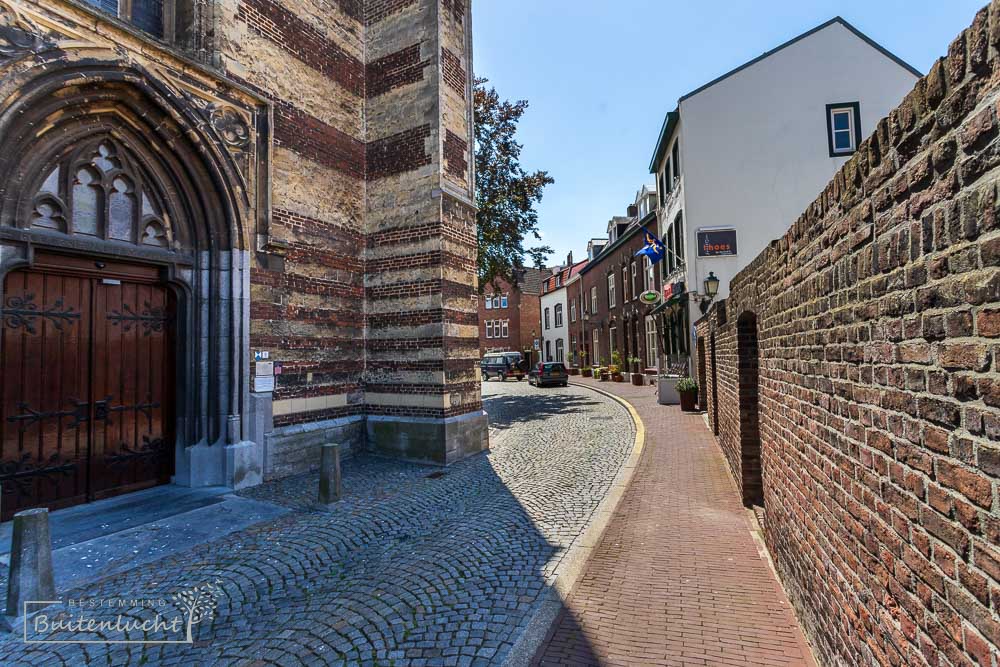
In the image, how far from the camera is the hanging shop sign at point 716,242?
56.5ft

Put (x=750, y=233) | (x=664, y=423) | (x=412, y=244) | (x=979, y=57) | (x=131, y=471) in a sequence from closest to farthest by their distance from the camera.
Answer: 1. (x=979, y=57)
2. (x=131, y=471)
3. (x=412, y=244)
4. (x=664, y=423)
5. (x=750, y=233)

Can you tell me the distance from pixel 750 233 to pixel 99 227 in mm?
18130

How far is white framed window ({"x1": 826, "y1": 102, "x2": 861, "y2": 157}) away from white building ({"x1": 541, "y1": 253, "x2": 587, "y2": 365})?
21162 mm

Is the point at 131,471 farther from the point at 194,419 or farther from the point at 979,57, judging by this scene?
the point at 979,57

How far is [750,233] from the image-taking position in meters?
17.3

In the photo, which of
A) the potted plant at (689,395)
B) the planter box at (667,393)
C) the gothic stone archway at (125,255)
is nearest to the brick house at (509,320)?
the planter box at (667,393)

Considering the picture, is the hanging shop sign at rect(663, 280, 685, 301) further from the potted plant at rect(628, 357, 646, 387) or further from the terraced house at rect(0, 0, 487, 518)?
the terraced house at rect(0, 0, 487, 518)

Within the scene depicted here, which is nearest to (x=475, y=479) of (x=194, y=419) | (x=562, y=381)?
(x=194, y=419)

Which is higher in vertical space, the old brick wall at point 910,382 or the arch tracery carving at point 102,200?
the arch tracery carving at point 102,200

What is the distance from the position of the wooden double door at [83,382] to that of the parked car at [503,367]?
2755 cm

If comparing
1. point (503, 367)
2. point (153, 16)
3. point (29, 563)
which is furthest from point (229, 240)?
point (503, 367)

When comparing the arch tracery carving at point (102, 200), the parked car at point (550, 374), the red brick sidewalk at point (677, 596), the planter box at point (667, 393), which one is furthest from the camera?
the parked car at point (550, 374)

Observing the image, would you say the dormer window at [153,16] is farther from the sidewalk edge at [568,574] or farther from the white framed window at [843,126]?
the white framed window at [843,126]

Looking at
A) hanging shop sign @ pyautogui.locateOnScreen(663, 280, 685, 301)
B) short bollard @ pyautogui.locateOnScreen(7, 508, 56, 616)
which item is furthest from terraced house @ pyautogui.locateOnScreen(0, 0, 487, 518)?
hanging shop sign @ pyautogui.locateOnScreen(663, 280, 685, 301)
